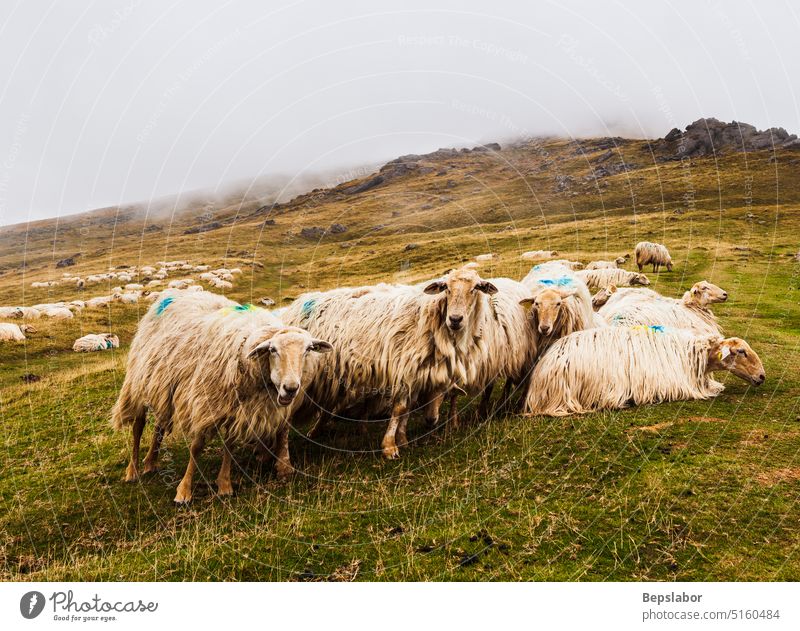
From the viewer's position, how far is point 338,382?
10.7m

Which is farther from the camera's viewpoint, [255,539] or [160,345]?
[160,345]

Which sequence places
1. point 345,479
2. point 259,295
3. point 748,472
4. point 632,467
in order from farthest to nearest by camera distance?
point 259,295
point 345,479
point 632,467
point 748,472

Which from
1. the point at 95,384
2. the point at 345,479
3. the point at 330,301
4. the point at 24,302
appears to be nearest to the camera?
the point at 345,479

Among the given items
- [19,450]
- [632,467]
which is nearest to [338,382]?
[632,467]

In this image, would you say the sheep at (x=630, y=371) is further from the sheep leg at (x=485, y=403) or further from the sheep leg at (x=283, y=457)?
the sheep leg at (x=283, y=457)

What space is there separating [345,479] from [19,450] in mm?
8784

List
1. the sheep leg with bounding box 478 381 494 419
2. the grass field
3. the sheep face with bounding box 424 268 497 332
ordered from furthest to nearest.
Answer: the sheep leg with bounding box 478 381 494 419
the sheep face with bounding box 424 268 497 332
the grass field

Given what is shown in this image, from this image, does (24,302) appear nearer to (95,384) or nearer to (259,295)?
(259,295)

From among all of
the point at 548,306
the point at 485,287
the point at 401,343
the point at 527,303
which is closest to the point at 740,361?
the point at 548,306

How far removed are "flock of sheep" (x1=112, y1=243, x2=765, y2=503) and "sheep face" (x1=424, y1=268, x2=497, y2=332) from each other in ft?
0.09

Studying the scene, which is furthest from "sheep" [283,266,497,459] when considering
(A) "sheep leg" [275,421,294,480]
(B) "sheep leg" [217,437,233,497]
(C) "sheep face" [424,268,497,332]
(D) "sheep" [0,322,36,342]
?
(D) "sheep" [0,322,36,342]

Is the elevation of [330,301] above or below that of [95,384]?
above

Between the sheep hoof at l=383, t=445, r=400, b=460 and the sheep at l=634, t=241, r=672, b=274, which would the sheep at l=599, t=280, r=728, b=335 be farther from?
the sheep at l=634, t=241, r=672, b=274

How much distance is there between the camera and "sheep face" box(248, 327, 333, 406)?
7.65 m
